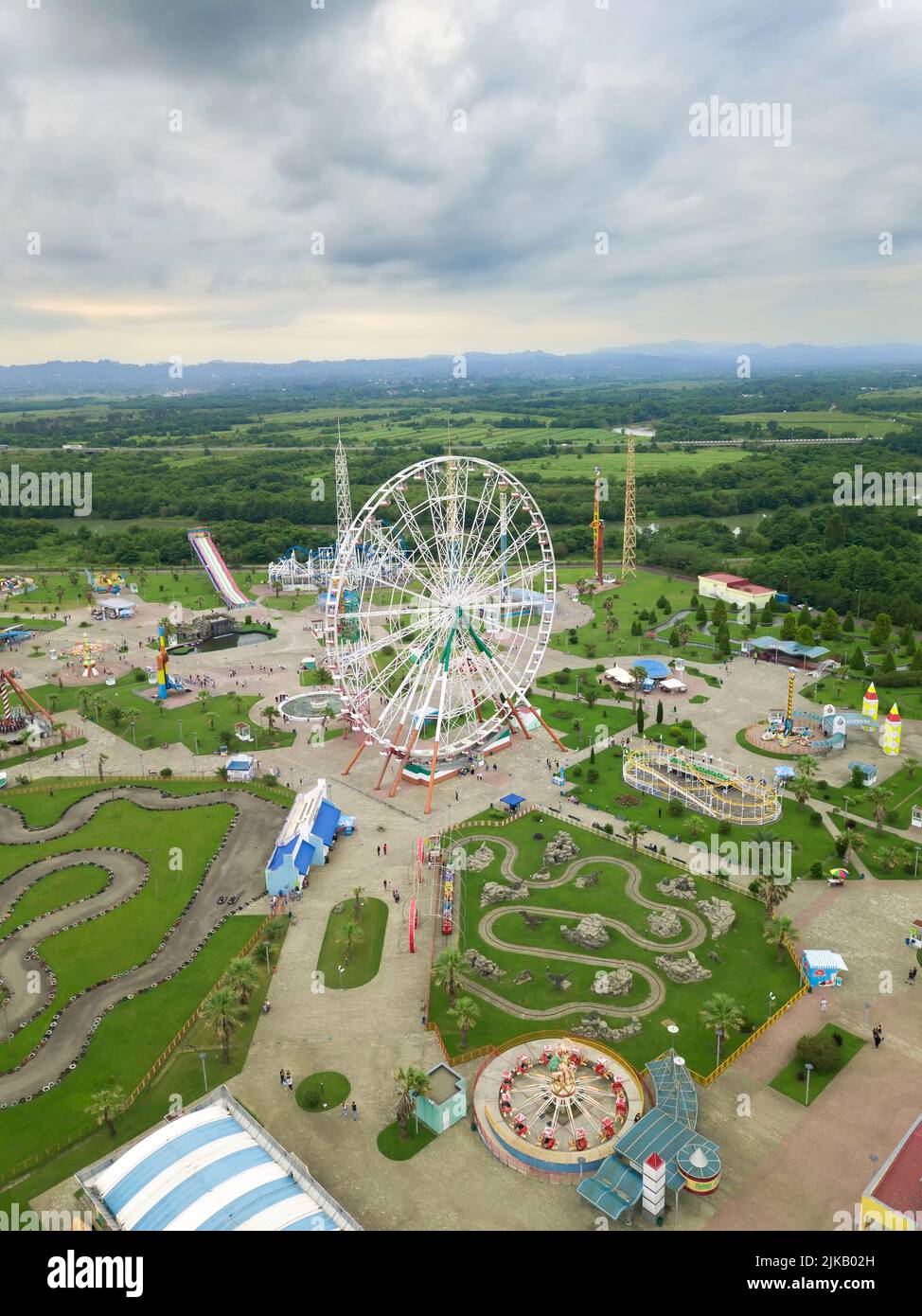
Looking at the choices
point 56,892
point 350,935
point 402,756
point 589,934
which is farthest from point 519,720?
point 56,892

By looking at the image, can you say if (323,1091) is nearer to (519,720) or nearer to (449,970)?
(449,970)

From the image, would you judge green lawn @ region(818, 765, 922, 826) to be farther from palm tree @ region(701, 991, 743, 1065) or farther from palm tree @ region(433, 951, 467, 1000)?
palm tree @ region(433, 951, 467, 1000)

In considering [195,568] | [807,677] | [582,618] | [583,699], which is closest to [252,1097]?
[583,699]

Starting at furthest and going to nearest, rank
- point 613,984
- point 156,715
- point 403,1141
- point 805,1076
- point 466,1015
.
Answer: point 156,715 → point 613,984 → point 466,1015 → point 805,1076 → point 403,1141

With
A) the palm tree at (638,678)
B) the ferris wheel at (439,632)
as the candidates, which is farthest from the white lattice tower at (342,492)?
the palm tree at (638,678)
